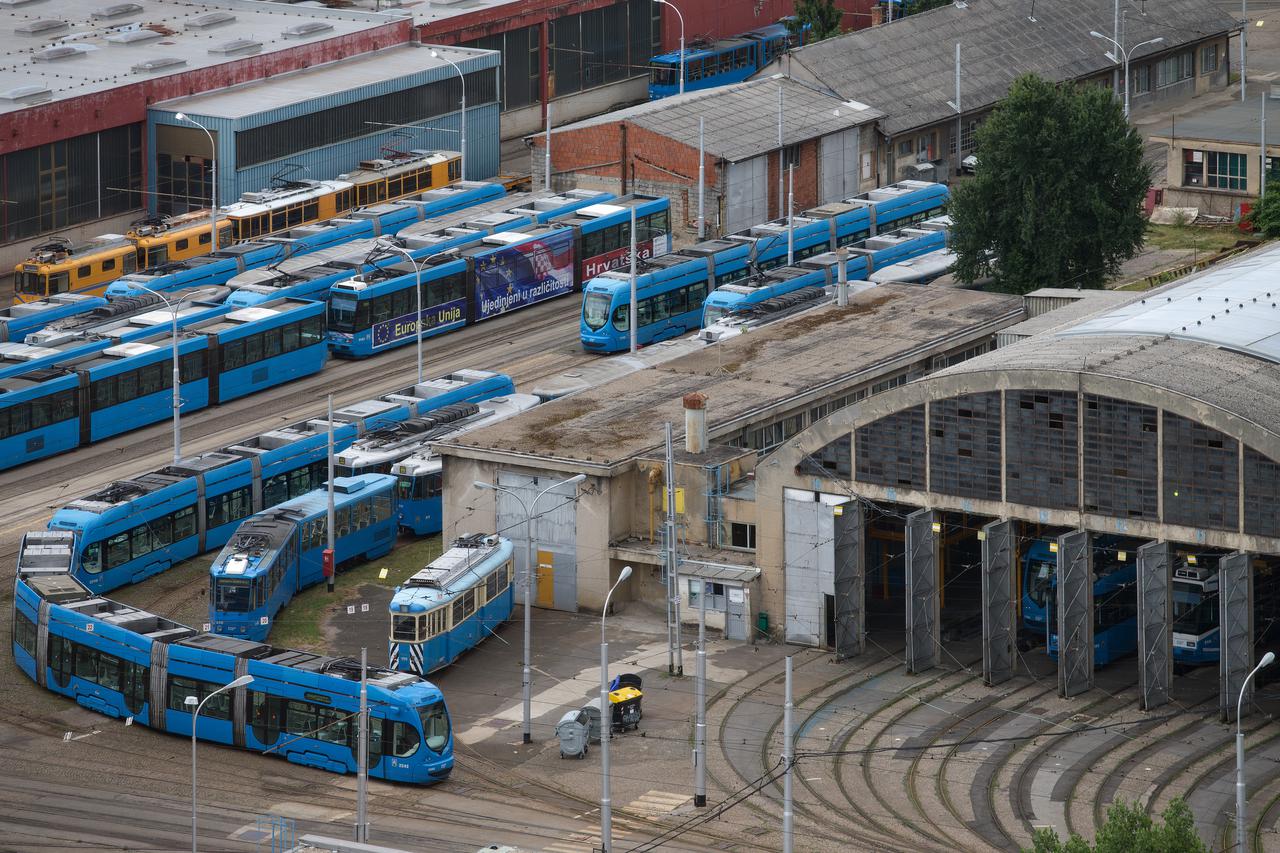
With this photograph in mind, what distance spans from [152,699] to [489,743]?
31.8 feet

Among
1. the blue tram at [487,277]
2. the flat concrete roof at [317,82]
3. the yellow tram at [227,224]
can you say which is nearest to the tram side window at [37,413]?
the blue tram at [487,277]

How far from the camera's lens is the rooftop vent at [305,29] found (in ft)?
469

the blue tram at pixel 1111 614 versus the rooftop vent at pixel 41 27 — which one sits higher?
the rooftop vent at pixel 41 27

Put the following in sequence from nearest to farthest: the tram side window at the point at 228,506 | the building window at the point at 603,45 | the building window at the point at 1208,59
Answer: the tram side window at the point at 228,506, the building window at the point at 603,45, the building window at the point at 1208,59

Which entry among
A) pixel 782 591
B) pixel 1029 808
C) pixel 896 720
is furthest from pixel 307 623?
pixel 1029 808

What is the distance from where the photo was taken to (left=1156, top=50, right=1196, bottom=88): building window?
154 m

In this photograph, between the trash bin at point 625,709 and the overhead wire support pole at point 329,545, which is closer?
the trash bin at point 625,709

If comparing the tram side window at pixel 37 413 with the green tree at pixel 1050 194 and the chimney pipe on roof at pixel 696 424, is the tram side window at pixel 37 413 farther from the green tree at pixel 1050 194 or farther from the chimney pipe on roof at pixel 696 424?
the green tree at pixel 1050 194

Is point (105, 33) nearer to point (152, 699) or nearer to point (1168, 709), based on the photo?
point (152, 699)

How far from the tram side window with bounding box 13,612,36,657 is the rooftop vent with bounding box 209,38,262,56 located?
223ft

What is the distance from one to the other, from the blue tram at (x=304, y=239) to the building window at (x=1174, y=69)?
160ft

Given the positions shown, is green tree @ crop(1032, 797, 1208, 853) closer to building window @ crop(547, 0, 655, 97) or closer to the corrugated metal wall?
the corrugated metal wall

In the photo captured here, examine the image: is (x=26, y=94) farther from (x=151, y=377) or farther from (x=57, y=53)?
(x=151, y=377)

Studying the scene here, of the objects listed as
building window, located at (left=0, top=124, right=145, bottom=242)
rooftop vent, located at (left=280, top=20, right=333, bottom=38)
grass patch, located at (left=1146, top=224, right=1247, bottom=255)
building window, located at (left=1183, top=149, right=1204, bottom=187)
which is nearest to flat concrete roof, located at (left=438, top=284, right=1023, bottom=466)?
grass patch, located at (left=1146, top=224, right=1247, bottom=255)
